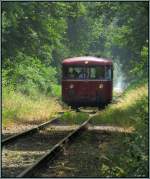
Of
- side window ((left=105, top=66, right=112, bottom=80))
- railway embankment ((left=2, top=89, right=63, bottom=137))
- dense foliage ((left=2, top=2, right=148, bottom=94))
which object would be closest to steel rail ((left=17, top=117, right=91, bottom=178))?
railway embankment ((left=2, top=89, right=63, bottom=137))

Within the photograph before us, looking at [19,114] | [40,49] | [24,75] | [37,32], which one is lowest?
[19,114]

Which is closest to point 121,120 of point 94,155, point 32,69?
point 94,155

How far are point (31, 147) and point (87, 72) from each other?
16.0 meters

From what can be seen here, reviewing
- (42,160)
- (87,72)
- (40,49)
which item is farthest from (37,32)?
(42,160)

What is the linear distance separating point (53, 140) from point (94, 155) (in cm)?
280

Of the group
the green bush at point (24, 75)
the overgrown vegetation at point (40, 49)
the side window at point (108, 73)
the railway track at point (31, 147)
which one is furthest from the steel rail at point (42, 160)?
the side window at point (108, 73)

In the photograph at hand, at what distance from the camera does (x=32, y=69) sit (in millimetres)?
34562

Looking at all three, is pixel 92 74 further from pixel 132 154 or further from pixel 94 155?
pixel 132 154

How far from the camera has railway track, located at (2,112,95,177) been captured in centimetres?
1029

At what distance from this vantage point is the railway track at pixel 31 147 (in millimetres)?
10289

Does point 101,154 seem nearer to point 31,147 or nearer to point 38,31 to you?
point 31,147

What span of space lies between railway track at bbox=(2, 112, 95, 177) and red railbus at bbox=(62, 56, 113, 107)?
9078mm

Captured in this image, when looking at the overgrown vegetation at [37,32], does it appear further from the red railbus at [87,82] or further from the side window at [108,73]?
the red railbus at [87,82]

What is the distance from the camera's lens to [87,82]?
94.7 ft
